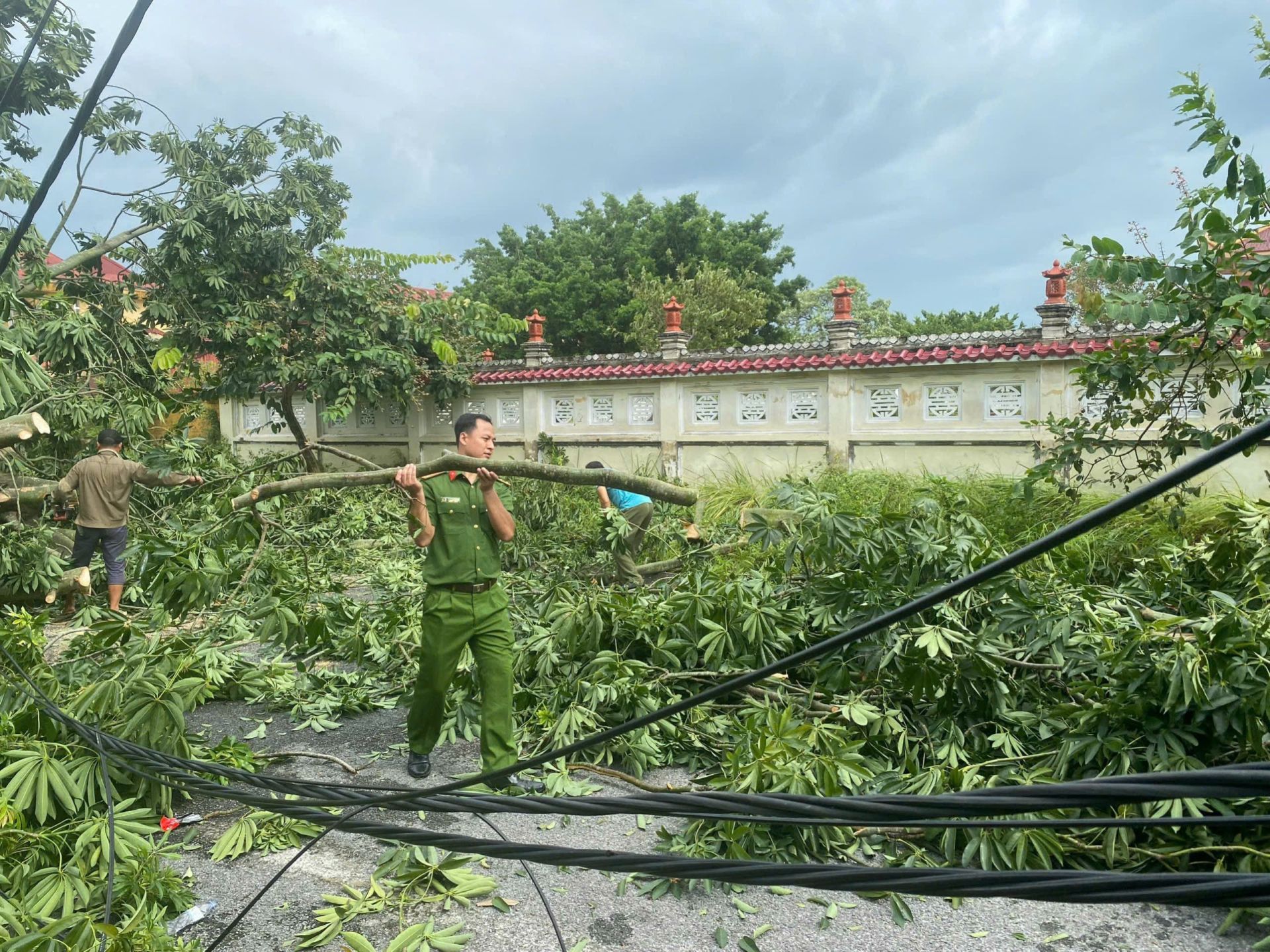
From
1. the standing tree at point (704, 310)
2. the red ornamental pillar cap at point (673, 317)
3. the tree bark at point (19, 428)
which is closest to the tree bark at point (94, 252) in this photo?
the tree bark at point (19, 428)

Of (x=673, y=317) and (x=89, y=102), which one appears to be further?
(x=673, y=317)

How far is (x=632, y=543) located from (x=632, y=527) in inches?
11.9

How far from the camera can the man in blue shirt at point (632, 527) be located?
6.65m

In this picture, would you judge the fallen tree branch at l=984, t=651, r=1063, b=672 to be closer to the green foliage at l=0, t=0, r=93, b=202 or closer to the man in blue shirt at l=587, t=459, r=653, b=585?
the man in blue shirt at l=587, t=459, r=653, b=585

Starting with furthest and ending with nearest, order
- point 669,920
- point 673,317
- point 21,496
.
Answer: point 673,317, point 21,496, point 669,920

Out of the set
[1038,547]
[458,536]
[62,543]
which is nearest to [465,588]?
[458,536]

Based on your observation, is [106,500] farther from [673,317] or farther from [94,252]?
[673,317]

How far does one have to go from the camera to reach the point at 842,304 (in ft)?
36.2

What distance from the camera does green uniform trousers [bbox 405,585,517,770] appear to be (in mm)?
4012

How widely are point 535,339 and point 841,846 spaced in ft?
37.3

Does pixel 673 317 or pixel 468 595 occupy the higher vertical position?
pixel 673 317

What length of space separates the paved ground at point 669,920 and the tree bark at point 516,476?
1417 mm

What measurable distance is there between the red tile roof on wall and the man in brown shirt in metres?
6.44

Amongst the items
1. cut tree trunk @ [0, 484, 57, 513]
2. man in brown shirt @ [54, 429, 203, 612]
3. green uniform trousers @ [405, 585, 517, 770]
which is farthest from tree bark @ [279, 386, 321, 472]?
green uniform trousers @ [405, 585, 517, 770]
